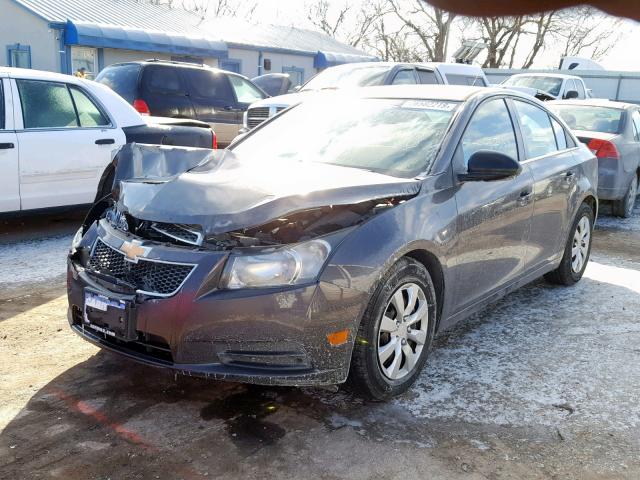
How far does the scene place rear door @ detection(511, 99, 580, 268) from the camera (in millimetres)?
4607

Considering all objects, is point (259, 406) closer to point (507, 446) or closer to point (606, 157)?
point (507, 446)

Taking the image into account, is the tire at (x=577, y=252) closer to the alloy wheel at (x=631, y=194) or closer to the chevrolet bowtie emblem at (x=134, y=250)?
the chevrolet bowtie emblem at (x=134, y=250)

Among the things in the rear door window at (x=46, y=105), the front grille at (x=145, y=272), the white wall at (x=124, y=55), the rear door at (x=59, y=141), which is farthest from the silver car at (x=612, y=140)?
the white wall at (x=124, y=55)

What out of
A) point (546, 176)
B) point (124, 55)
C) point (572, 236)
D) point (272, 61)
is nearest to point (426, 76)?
point (572, 236)

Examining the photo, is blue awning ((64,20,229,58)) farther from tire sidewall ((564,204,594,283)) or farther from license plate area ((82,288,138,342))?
license plate area ((82,288,138,342))

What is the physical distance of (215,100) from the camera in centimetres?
1163

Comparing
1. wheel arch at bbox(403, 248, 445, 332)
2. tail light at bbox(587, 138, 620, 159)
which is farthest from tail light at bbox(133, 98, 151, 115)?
wheel arch at bbox(403, 248, 445, 332)

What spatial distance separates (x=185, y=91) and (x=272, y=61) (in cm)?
1486

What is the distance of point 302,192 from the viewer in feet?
10.3

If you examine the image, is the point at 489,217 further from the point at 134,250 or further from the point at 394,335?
the point at 134,250

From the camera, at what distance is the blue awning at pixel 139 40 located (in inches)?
710

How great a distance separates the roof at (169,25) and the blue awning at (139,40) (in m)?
0.04

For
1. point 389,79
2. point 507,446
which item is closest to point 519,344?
point 507,446

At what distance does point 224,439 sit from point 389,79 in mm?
8252
